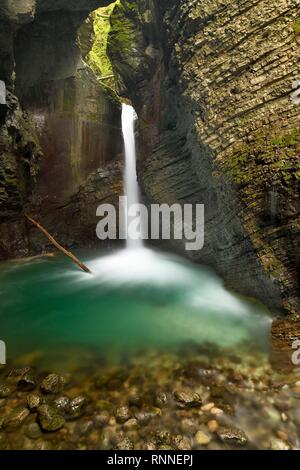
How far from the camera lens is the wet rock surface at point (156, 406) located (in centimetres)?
423

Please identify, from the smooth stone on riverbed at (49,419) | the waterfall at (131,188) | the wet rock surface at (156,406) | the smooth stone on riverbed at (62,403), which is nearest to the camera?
the wet rock surface at (156,406)

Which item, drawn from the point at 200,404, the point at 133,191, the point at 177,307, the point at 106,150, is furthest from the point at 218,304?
the point at 106,150

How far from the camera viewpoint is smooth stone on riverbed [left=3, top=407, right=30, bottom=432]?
4.40 metres

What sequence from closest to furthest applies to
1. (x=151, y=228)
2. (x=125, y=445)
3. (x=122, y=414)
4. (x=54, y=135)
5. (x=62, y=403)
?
(x=125, y=445)
(x=122, y=414)
(x=62, y=403)
(x=54, y=135)
(x=151, y=228)

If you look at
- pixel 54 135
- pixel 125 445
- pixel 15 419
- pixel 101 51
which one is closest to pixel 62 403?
pixel 15 419

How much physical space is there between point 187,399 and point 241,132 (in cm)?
750

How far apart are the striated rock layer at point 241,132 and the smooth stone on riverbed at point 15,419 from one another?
654cm

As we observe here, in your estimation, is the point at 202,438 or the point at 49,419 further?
the point at 49,419

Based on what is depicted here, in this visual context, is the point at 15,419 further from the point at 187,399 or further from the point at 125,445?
the point at 187,399

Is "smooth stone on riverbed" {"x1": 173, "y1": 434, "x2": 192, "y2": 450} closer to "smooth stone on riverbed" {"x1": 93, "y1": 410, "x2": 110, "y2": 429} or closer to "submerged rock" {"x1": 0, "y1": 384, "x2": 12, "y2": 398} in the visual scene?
"smooth stone on riverbed" {"x1": 93, "y1": 410, "x2": 110, "y2": 429}

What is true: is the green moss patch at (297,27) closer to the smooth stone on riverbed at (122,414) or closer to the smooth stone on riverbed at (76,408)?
the smooth stone on riverbed at (122,414)

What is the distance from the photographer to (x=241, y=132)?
841 cm

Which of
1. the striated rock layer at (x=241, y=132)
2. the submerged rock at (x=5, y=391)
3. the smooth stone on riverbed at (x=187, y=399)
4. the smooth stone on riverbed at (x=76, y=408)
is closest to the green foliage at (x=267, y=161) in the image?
the striated rock layer at (x=241, y=132)

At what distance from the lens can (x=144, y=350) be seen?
21.2 feet
